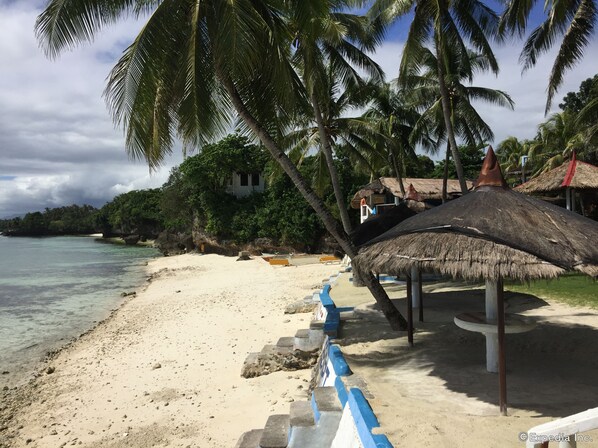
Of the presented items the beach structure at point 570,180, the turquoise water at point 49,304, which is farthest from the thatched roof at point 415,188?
the turquoise water at point 49,304

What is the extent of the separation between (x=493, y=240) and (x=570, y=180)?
11453 millimetres

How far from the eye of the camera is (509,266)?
4059 mm

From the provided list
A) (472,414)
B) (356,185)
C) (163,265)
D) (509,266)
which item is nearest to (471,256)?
(509,266)

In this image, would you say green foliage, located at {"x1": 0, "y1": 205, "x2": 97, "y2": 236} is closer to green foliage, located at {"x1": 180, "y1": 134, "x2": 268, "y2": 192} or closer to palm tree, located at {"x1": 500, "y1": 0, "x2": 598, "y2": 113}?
green foliage, located at {"x1": 180, "y1": 134, "x2": 268, "y2": 192}

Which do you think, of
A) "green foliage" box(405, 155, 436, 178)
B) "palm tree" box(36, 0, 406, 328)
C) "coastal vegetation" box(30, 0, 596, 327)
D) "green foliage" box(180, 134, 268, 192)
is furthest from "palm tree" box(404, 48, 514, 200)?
"green foliage" box(180, 134, 268, 192)

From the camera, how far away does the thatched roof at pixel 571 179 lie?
13523 mm

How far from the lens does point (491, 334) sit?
17.4 ft

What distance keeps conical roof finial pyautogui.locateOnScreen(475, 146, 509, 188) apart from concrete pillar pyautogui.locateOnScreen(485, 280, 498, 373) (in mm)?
1132

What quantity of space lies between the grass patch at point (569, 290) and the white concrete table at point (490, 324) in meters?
3.51

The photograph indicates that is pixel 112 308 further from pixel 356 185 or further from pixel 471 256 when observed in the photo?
pixel 356 185

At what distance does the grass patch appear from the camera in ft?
28.8

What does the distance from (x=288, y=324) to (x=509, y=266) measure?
7418 mm

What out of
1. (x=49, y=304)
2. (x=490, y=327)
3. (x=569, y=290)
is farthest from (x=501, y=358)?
(x=49, y=304)

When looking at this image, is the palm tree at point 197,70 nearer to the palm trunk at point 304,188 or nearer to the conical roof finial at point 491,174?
the palm trunk at point 304,188
